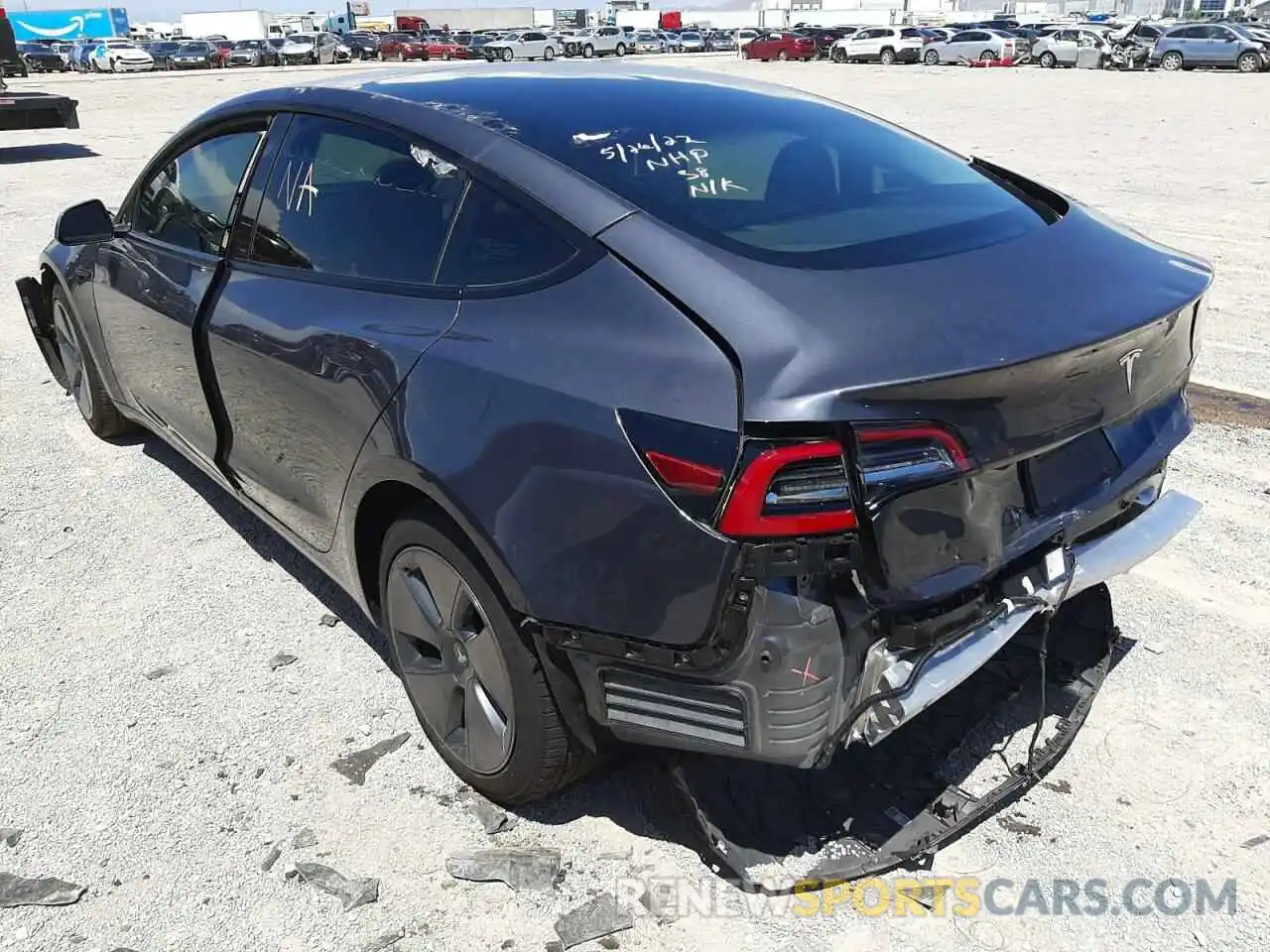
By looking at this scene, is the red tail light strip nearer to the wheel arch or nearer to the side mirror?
the wheel arch

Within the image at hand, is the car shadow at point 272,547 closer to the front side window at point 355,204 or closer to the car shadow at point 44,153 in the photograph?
the front side window at point 355,204

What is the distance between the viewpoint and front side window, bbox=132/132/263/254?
10.9 feet

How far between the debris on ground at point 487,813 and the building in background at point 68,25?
297 ft

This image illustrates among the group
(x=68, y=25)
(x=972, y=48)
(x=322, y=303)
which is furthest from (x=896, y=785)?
(x=68, y=25)

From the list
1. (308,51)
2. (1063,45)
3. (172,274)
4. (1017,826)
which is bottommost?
(1017,826)

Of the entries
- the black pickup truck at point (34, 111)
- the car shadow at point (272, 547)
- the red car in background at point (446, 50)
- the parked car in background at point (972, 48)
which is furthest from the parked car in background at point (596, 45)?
the car shadow at point (272, 547)

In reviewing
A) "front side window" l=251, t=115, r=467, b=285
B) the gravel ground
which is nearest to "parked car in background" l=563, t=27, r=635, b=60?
the gravel ground

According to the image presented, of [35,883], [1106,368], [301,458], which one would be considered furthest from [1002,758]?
[35,883]

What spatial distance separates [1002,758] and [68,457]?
424cm

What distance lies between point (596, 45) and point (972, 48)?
2208 cm

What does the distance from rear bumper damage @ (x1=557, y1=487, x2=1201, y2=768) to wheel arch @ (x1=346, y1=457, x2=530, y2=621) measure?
0.24 m

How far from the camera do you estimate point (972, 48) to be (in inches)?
1660

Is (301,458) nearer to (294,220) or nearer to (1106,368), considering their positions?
(294,220)

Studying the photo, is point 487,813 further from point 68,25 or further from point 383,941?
Result: point 68,25
